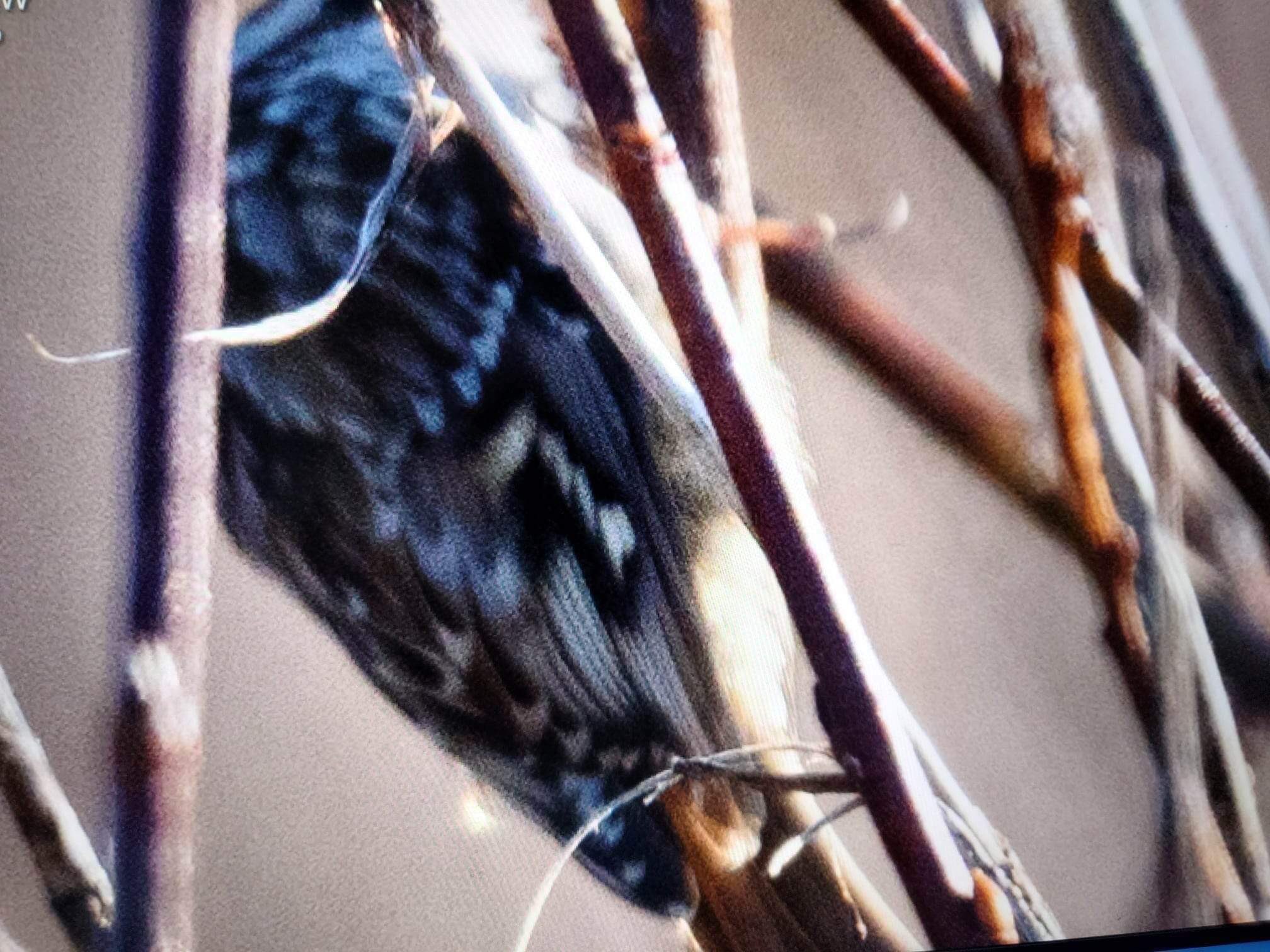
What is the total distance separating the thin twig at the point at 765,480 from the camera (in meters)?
1.03

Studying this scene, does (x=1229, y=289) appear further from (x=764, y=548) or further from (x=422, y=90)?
(x=422, y=90)

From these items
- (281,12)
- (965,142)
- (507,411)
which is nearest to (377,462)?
(507,411)

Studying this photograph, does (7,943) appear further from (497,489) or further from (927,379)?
(927,379)

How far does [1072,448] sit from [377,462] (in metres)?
0.77

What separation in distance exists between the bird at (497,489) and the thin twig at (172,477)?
2 centimetres

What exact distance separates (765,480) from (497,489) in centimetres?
29

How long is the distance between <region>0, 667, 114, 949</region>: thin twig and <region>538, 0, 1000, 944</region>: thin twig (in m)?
0.76

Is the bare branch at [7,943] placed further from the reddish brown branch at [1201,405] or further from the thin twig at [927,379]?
the reddish brown branch at [1201,405]

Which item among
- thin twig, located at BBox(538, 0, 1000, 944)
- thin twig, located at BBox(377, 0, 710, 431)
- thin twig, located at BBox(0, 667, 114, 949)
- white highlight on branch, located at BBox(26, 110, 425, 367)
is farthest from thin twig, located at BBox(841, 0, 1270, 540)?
thin twig, located at BBox(0, 667, 114, 949)

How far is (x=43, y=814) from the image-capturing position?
0.96 m

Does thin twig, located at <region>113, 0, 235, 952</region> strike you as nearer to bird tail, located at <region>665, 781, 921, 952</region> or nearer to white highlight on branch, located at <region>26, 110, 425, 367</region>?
white highlight on branch, located at <region>26, 110, 425, 367</region>

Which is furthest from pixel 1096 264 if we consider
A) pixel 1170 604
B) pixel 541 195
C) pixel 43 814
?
pixel 43 814

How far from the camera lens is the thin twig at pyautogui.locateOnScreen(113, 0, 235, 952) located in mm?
964

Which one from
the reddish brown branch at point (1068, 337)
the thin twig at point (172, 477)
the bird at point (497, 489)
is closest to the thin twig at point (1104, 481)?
the reddish brown branch at point (1068, 337)
